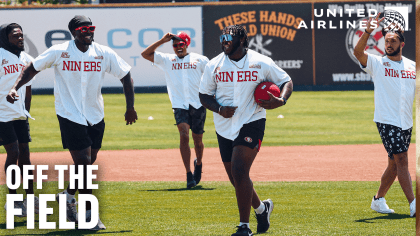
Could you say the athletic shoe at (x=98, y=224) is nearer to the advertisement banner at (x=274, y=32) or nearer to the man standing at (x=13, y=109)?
the man standing at (x=13, y=109)

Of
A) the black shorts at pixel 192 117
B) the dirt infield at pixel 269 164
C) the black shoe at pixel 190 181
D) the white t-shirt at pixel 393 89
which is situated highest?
the white t-shirt at pixel 393 89

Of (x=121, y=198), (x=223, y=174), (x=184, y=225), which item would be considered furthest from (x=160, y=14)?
(x=184, y=225)

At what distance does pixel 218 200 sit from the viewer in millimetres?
9078

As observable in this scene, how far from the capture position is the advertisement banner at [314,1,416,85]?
27328mm

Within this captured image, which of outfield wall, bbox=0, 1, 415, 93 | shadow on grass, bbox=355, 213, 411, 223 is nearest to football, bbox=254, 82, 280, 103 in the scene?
shadow on grass, bbox=355, 213, 411, 223

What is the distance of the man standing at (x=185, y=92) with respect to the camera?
10.3 m

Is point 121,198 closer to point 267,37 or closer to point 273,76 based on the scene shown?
point 273,76

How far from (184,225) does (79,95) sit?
74.9 inches

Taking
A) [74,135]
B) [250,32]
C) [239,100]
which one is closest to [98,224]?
[74,135]

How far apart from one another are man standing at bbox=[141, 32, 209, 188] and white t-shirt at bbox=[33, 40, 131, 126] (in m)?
2.86

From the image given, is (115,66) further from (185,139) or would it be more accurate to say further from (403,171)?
(403,171)

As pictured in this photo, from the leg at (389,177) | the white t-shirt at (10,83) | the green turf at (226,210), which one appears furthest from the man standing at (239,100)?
the white t-shirt at (10,83)

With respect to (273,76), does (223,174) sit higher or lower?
lower

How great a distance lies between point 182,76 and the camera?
34.6ft
